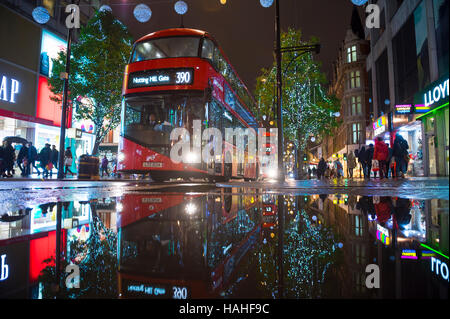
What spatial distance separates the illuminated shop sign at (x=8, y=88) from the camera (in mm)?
20016

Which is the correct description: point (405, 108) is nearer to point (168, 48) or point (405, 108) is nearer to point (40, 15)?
point (168, 48)

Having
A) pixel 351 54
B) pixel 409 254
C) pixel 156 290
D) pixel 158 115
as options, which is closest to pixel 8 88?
pixel 158 115

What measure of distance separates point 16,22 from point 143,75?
18.4 metres

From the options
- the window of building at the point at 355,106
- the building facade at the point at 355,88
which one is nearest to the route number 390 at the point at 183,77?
the building facade at the point at 355,88

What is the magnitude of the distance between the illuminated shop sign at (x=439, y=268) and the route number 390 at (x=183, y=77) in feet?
30.0

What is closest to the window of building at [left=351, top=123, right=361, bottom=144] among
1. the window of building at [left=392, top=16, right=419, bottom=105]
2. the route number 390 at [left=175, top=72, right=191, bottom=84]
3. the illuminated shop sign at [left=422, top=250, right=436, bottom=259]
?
the window of building at [left=392, top=16, right=419, bottom=105]

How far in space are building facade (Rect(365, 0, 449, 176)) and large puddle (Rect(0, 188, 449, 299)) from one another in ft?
48.7

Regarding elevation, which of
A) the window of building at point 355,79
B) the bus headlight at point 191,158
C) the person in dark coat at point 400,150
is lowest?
the bus headlight at point 191,158

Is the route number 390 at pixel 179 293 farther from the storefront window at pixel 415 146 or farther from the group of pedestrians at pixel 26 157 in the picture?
the storefront window at pixel 415 146

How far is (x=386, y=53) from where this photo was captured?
25.7m

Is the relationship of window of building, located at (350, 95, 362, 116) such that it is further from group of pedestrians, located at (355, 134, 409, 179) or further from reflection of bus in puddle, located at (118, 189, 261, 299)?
reflection of bus in puddle, located at (118, 189, 261, 299)

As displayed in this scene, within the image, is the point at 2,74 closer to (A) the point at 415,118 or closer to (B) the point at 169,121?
(B) the point at 169,121

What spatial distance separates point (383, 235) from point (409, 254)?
38 cm
